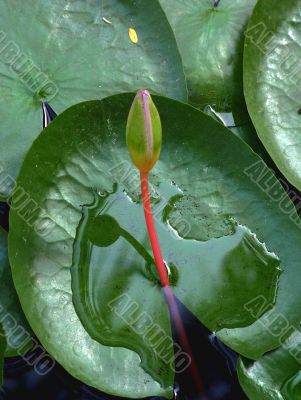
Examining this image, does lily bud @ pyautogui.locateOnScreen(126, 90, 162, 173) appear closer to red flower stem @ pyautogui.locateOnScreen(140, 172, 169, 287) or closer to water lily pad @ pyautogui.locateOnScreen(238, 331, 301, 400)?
red flower stem @ pyautogui.locateOnScreen(140, 172, 169, 287)

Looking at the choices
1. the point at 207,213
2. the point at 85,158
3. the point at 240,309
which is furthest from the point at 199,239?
the point at 85,158

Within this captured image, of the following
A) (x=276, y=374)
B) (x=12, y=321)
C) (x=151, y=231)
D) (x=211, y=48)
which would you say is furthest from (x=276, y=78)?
(x=12, y=321)

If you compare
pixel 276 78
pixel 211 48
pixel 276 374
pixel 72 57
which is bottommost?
pixel 276 374

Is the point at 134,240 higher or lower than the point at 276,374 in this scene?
higher

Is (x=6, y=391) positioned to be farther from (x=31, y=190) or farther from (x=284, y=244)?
(x=284, y=244)

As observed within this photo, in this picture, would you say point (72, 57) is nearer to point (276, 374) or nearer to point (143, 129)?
point (143, 129)

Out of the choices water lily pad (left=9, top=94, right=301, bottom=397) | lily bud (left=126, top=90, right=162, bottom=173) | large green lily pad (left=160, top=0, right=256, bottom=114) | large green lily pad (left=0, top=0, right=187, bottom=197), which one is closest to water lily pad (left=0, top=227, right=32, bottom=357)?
water lily pad (left=9, top=94, right=301, bottom=397)
